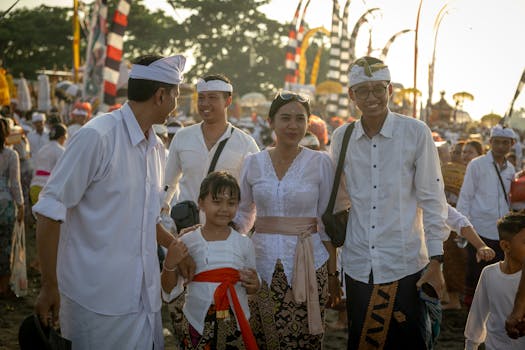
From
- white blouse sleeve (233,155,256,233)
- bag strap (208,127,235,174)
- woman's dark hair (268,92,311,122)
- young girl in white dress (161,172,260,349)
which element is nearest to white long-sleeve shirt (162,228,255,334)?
young girl in white dress (161,172,260,349)

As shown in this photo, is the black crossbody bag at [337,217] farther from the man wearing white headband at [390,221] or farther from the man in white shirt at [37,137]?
the man in white shirt at [37,137]

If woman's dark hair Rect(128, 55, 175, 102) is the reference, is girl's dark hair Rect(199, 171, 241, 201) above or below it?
below

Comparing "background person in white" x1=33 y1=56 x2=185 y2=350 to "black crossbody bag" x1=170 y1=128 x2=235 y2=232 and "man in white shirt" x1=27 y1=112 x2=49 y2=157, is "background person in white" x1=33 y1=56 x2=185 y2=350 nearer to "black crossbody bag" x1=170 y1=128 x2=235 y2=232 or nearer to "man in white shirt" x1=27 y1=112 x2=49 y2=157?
"black crossbody bag" x1=170 y1=128 x2=235 y2=232

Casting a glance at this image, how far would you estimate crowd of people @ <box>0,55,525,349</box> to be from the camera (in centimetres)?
282

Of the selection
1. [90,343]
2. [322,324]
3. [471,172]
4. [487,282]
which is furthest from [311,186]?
[471,172]

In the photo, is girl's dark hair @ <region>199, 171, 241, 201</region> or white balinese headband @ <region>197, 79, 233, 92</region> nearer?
girl's dark hair @ <region>199, 171, 241, 201</region>

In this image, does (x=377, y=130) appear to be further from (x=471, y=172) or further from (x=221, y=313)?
(x=471, y=172)

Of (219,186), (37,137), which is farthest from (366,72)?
(37,137)

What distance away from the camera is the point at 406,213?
368cm

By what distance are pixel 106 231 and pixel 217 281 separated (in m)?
0.96

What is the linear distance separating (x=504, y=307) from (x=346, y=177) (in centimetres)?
131

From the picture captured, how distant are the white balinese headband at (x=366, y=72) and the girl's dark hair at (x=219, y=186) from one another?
895mm

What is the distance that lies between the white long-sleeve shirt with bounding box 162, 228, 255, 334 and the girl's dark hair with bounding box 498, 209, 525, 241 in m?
1.69

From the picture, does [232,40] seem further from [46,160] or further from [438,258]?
[438,258]
